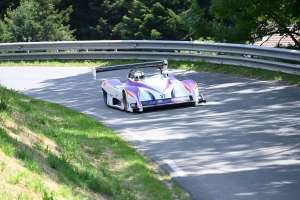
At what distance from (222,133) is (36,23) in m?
48.8

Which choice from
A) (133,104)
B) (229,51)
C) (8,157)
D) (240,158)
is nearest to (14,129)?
(8,157)

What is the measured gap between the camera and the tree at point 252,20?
72.1 ft

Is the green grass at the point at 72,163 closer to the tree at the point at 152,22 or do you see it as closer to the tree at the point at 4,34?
the tree at the point at 152,22

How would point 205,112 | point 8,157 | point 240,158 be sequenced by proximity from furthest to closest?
point 205,112 < point 240,158 < point 8,157

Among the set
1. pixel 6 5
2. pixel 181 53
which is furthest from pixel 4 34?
pixel 181 53

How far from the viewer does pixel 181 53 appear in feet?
75.9

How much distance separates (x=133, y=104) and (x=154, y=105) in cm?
51

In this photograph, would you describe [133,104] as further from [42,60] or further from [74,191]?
[42,60]

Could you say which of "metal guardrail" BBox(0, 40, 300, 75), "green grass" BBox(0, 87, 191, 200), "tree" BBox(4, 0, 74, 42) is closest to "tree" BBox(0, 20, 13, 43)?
"tree" BBox(4, 0, 74, 42)

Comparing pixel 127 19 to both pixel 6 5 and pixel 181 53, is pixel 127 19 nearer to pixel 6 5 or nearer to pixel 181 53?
pixel 6 5

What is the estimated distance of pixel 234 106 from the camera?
48.3ft

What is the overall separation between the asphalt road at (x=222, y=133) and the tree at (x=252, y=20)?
3165 millimetres

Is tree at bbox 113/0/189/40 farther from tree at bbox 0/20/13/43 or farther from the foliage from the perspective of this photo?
tree at bbox 0/20/13/43

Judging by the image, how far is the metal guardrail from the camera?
1858 cm
